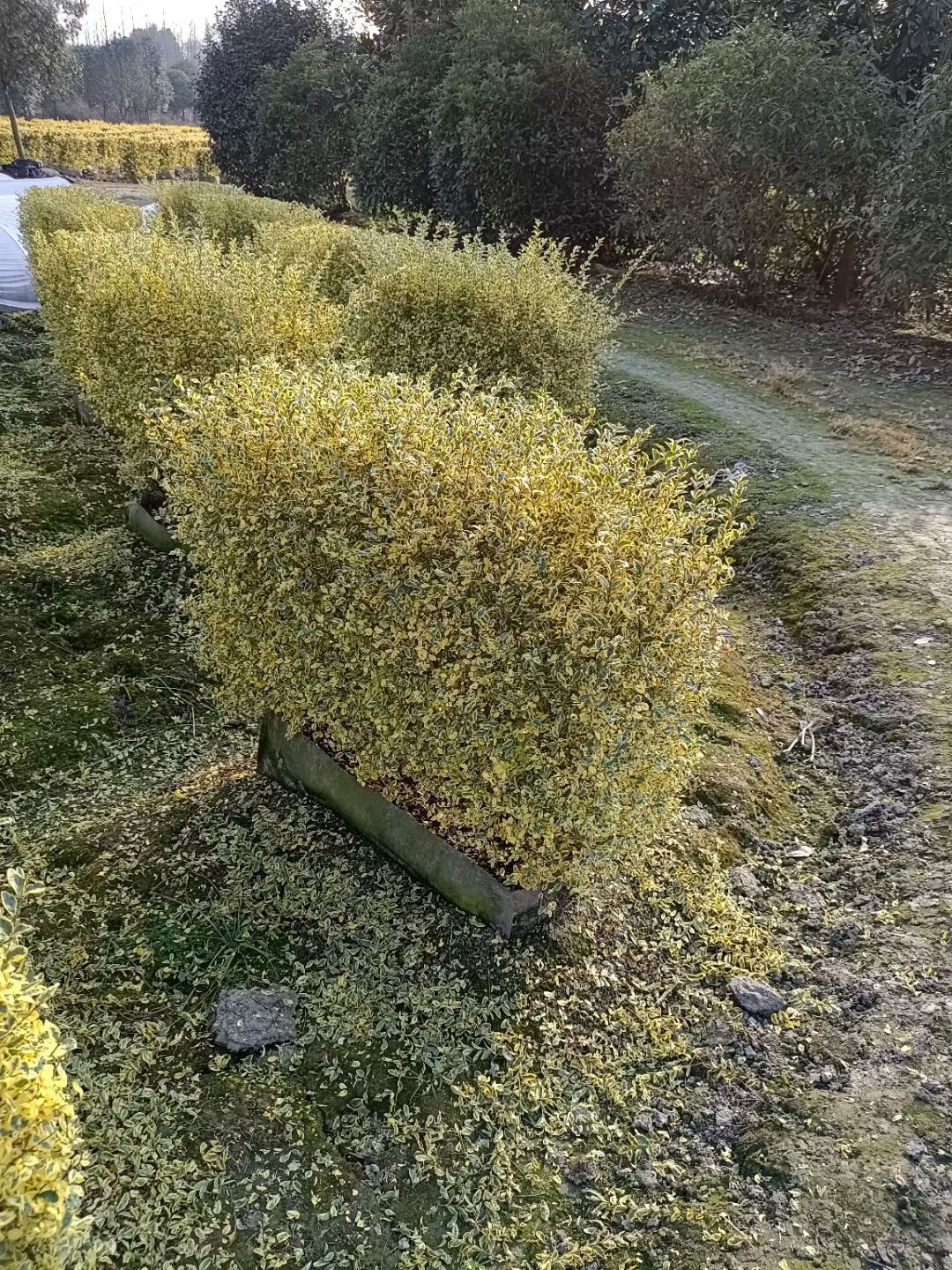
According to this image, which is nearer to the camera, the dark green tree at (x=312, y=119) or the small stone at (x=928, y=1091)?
the small stone at (x=928, y=1091)

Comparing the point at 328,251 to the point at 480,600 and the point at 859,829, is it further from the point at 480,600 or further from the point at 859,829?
the point at 859,829

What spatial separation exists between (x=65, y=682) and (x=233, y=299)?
3196 mm

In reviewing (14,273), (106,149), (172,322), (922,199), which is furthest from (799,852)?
(106,149)

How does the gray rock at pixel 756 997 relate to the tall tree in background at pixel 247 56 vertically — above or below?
below

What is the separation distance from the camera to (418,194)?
739 inches

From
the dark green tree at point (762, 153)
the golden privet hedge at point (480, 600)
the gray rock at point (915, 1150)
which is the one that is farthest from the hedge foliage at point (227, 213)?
the gray rock at point (915, 1150)

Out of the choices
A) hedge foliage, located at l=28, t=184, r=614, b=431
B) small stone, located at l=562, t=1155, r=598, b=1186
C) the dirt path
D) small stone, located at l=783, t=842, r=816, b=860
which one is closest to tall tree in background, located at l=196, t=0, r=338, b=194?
hedge foliage, located at l=28, t=184, r=614, b=431

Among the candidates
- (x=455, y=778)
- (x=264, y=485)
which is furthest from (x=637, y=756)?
(x=264, y=485)

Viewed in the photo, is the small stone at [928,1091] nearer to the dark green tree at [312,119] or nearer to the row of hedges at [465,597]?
the row of hedges at [465,597]

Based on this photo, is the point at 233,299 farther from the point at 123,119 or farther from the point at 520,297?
the point at 123,119

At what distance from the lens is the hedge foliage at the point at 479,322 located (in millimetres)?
7359

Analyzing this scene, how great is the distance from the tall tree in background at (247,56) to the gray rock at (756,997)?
27439 mm

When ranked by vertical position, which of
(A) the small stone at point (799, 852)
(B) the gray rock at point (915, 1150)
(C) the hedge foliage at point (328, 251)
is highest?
(C) the hedge foliage at point (328, 251)

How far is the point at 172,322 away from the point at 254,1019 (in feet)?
18.2
